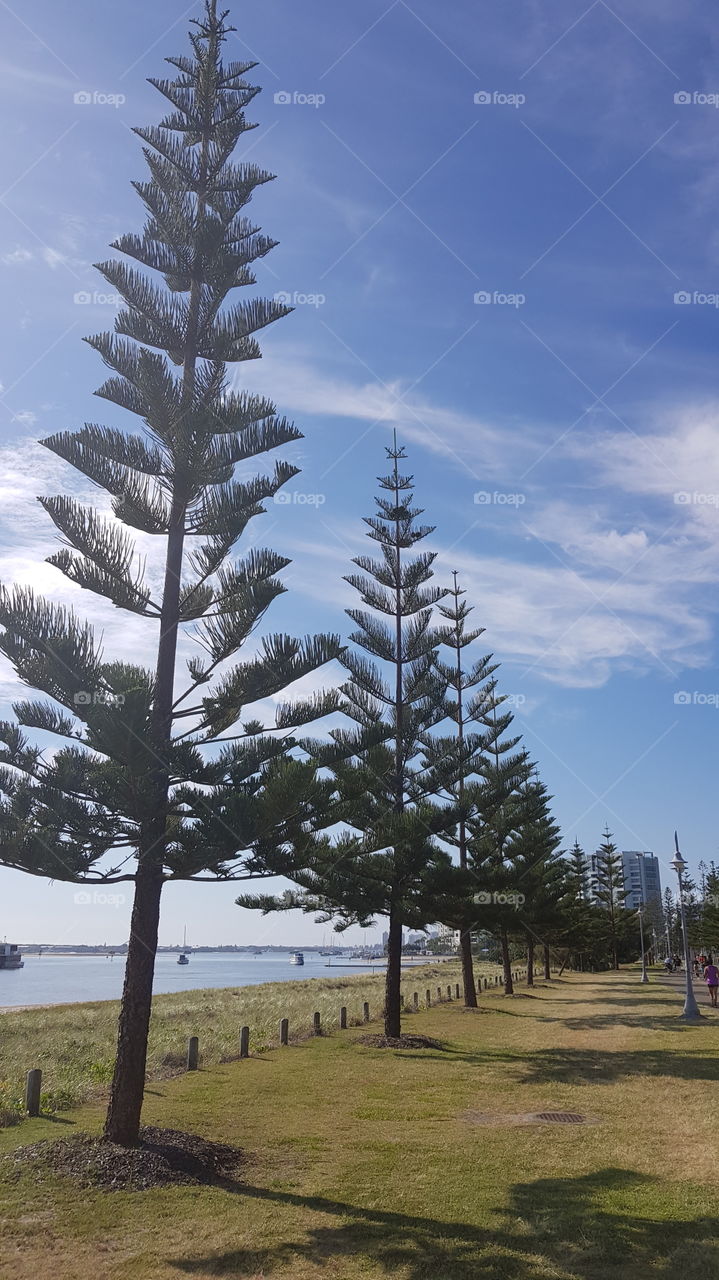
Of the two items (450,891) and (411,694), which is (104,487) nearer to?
(411,694)

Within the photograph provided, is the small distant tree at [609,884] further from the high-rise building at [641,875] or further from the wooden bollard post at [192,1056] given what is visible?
the high-rise building at [641,875]

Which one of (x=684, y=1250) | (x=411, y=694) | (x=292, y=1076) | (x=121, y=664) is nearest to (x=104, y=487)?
(x=121, y=664)

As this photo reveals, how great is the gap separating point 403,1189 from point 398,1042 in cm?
816

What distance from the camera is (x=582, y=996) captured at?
86.8ft

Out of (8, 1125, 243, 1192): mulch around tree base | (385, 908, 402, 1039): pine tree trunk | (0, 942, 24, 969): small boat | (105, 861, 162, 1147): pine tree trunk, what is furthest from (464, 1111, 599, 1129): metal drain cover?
(0, 942, 24, 969): small boat

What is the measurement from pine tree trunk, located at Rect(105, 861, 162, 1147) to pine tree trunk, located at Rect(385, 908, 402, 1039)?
25.5ft

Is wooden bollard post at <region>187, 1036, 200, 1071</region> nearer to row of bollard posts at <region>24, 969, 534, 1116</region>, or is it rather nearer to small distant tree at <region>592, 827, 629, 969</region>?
row of bollard posts at <region>24, 969, 534, 1116</region>

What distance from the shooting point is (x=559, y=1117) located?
8.07 meters

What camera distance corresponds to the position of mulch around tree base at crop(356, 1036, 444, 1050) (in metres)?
13.4

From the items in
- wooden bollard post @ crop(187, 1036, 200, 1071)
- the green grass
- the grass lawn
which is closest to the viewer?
the grass lawn

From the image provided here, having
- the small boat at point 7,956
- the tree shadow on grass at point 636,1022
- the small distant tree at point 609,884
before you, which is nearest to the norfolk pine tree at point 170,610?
the tree shadow on grass at point 636,1022

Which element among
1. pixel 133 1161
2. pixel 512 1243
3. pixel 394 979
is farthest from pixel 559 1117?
pixel 394 979

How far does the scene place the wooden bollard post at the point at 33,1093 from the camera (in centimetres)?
778

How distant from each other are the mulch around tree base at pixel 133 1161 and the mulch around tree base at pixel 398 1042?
24.1 feet
